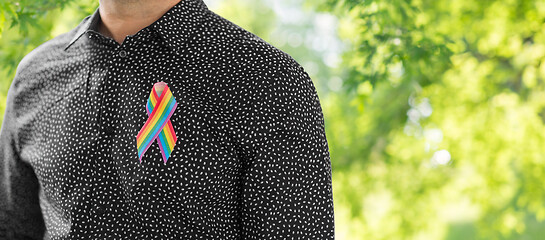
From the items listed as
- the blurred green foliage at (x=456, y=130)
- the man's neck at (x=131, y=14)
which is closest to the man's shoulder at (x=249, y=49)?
the man's neck at (x=131, y=14)

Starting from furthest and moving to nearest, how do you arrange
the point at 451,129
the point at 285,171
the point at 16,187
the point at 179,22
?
the point at 451,129, the point at 16,187, the point at 179,22, the point at 285,171

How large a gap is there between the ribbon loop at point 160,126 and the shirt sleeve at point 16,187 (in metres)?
0.41

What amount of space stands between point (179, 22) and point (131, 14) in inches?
4.6

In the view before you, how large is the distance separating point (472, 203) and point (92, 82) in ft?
18.8

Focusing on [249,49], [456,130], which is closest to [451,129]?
[456,130]

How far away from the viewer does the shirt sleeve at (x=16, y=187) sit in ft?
4.77

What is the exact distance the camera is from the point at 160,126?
1.20m

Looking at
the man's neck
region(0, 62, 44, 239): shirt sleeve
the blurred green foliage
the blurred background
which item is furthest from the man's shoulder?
the blurred green foliage

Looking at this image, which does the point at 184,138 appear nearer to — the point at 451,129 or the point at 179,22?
the point at 179,22

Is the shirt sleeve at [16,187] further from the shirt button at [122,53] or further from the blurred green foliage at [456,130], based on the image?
the blurred green foliage at [456,130]

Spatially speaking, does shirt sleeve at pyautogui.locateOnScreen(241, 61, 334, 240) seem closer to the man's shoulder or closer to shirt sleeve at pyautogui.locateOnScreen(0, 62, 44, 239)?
the man's shoulder

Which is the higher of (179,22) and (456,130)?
(456,130)

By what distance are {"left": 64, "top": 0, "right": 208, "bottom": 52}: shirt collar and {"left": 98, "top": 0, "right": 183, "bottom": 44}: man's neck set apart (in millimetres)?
28

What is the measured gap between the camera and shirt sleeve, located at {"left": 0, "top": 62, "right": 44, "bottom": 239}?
1453 millimetres
